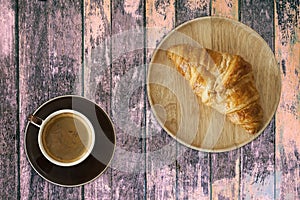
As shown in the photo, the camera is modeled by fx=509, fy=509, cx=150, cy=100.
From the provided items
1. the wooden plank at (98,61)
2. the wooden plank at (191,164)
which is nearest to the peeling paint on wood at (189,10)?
the wooden plank at (191,164)

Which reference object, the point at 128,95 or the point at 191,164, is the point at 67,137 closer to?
the point at 128,95

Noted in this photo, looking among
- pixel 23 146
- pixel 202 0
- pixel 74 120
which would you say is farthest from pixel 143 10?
pixel 23 146

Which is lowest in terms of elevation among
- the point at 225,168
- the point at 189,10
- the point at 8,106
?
the point at 225,168

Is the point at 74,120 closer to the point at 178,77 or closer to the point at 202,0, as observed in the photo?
the point at 178,77

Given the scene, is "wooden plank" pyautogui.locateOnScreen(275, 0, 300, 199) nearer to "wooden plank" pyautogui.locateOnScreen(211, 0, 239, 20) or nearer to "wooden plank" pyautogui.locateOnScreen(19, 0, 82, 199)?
"wooden plank" pyautogui.locateOnScreen(211, 0, 239, 20)

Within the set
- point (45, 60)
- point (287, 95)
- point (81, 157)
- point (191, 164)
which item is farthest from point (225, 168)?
point (45, 60)

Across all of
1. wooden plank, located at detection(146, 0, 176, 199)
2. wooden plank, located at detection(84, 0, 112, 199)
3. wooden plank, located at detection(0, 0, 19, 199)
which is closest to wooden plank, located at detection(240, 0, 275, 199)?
wooden plank, located at detection(146, 0, 176, 199)
